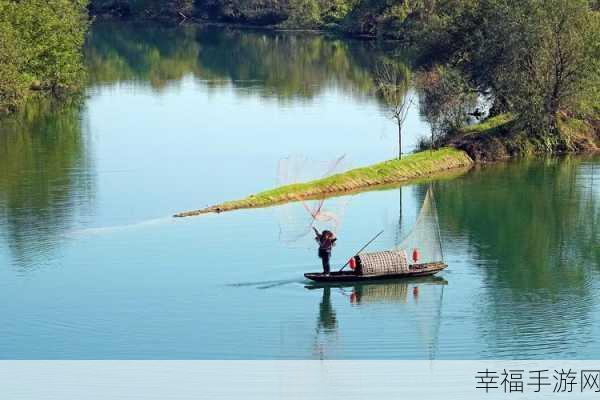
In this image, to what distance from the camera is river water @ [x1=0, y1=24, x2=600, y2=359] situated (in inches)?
1332

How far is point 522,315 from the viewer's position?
36.0 metres

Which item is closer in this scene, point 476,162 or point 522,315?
point 522,315

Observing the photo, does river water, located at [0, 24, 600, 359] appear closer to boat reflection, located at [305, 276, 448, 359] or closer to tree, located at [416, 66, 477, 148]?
boat reflection, located at [305, 276, 448, 359]

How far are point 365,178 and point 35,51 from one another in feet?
106

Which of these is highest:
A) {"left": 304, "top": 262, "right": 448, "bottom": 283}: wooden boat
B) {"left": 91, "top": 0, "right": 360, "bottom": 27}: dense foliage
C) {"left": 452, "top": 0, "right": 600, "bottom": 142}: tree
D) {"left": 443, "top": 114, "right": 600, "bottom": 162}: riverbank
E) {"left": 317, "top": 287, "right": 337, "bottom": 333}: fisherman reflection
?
{"left": 91, "top": 0, "right": 360, "bottom": 27}: dense foliage

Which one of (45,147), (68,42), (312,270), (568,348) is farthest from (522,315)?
(68,42)

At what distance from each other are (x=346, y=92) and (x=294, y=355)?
188 feet

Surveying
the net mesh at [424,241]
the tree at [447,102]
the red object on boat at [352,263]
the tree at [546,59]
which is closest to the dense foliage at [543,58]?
the tree at [546,59]

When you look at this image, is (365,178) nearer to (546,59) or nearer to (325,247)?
(546,59)

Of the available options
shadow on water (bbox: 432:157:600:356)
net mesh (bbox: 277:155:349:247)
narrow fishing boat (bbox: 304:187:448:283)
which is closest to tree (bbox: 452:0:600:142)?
shadow on water (bbox: 432:157:600:356)

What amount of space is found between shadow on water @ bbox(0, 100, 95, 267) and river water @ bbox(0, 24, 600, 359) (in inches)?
5.7

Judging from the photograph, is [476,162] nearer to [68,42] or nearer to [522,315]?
[522,315]

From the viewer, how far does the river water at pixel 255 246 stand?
111ft

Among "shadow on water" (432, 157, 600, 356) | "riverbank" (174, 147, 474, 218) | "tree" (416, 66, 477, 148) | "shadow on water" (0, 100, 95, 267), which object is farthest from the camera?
"tree" (416, 66, 477, 148)
